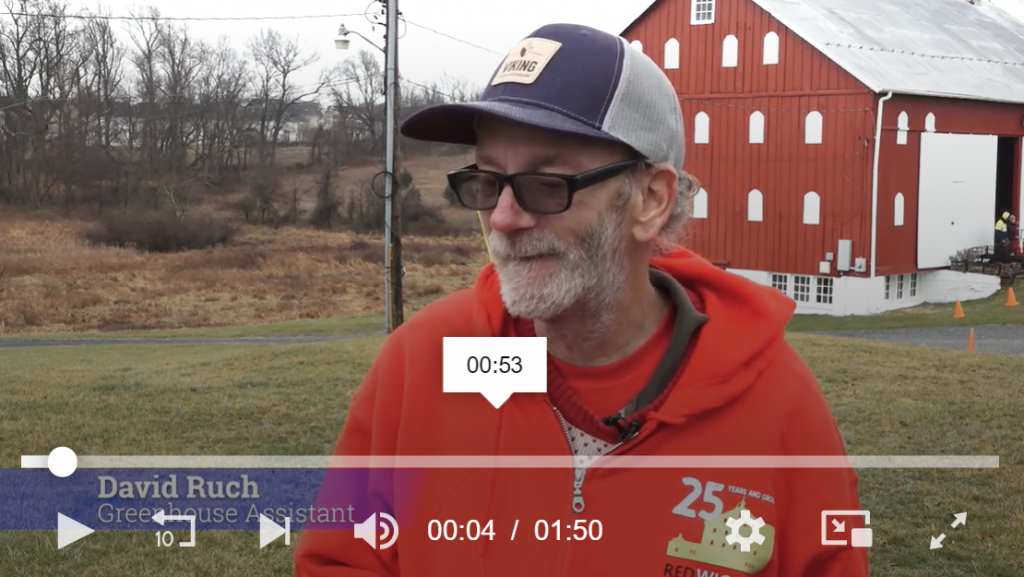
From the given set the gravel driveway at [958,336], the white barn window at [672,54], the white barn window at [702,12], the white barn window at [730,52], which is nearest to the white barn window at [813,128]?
the white barn window at [730,52]

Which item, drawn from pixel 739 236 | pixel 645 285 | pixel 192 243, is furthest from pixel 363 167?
pixel 645 285

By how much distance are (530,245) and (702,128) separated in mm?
26611

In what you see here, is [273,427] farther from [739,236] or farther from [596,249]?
[739,236]

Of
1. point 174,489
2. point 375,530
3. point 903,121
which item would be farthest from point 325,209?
point 375,530

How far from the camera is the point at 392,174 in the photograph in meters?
19.0

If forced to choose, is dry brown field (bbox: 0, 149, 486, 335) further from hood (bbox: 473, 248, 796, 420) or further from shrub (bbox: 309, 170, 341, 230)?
hood (bbox: 473, 248, 796, 420)

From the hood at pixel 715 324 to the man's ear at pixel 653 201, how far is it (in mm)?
224

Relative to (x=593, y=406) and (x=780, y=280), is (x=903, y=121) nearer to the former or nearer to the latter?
(x=780, y=280)

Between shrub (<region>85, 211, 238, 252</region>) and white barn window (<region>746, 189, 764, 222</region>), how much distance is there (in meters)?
28.3

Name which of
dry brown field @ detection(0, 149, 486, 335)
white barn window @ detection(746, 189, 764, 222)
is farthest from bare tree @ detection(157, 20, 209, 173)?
white barn window @ detection(746, 189, 764, 222)

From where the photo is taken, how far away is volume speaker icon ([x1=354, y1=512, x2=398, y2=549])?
2123mm

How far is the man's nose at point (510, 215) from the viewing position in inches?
79.5

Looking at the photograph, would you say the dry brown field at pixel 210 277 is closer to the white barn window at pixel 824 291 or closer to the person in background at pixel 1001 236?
the white barn window at pixel 824 291

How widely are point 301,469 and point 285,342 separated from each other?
13.8 metres
